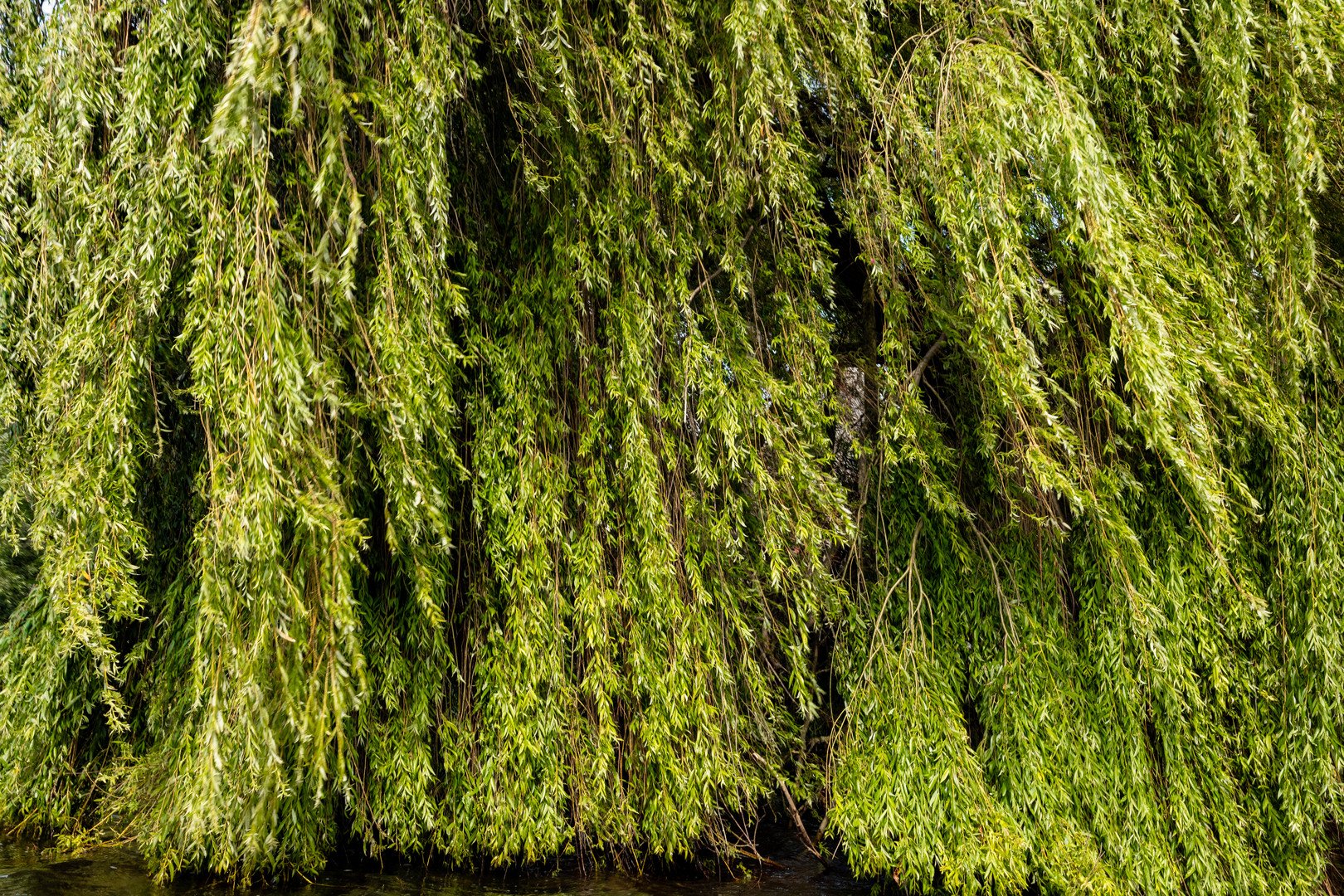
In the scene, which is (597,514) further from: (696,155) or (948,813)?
(948,813)

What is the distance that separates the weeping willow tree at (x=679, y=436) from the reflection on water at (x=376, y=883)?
0.47ft

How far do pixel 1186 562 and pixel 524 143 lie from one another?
362 centimetres

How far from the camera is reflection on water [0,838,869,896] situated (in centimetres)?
388

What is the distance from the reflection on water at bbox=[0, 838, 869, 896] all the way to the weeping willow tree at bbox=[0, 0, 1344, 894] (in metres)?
A: 0.14

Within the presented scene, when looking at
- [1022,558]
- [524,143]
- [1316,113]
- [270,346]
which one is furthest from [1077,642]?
[270,346]

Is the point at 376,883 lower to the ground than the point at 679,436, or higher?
lower

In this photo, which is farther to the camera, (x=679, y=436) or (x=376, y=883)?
(x=679, y=436)

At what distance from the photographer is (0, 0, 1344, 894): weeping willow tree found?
11.3 feet

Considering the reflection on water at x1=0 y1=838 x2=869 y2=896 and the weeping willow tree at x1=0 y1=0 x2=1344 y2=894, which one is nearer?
the weeping willow tree at x1=0 y1=0 x2=1344 y2=894

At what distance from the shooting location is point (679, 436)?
13.7 feet

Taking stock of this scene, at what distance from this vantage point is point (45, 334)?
3926 millimetres

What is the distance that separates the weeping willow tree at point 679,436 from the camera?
11.3 feet

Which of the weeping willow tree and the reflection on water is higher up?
the weeping willow tree

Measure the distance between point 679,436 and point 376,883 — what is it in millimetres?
2400
